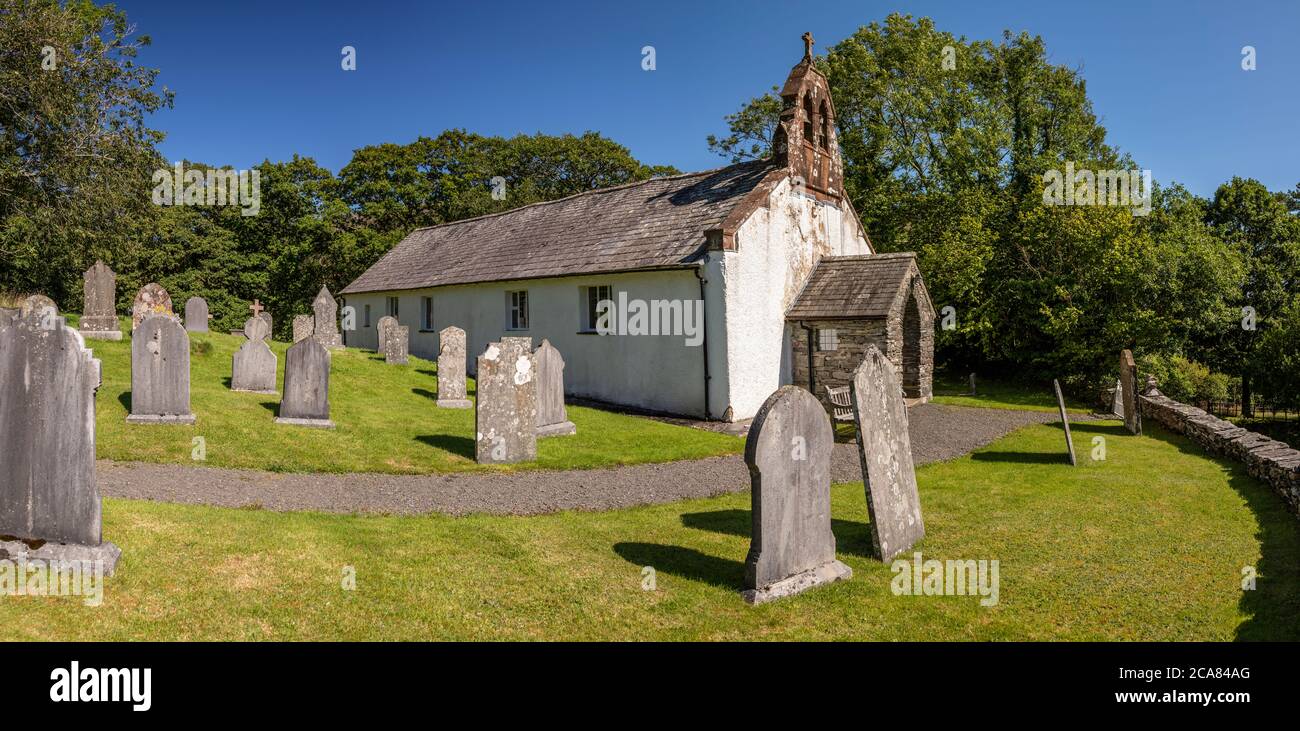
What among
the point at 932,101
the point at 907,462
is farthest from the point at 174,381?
the point at 932,101

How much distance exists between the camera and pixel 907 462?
7.91 m

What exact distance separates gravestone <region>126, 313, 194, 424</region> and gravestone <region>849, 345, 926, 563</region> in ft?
36.0

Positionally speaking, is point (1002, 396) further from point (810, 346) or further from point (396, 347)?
point (396, 347)

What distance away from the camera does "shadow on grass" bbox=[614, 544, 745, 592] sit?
21.9ft

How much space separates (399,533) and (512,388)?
481cm

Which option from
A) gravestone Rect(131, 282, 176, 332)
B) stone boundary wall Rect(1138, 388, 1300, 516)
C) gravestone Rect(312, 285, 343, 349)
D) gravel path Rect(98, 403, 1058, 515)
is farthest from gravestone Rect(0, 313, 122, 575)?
gravestone Rect(312, 285, 343, 349)

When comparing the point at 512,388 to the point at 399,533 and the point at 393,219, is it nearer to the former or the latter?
the point at 399,533

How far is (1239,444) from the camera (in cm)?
1221

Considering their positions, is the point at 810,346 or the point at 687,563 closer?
the point at 687,563

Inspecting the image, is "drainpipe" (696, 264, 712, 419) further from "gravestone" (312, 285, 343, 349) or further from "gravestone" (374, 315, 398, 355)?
"gravestone" (312, 285, 343, 349)

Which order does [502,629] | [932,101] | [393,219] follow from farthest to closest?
[393,219] → [932,101] → [502,629]

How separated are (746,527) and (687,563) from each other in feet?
5.66

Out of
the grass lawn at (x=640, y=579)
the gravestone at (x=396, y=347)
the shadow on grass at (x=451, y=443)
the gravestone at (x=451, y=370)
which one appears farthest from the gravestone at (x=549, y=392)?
the gravestone at (x=396, y=347)

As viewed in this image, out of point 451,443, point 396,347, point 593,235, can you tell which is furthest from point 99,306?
point 593,235
